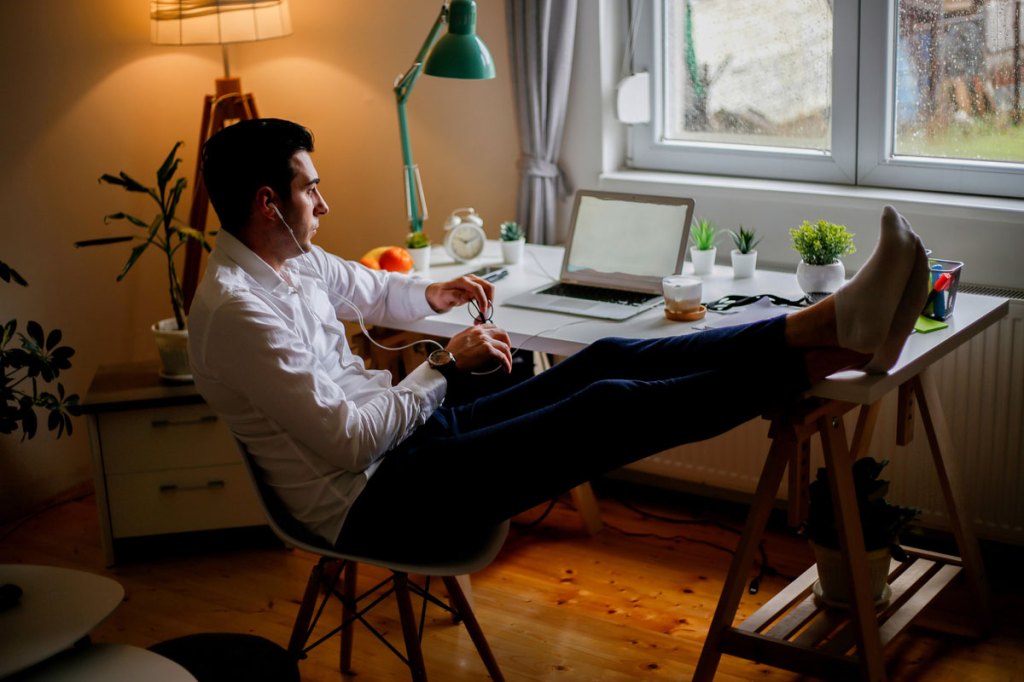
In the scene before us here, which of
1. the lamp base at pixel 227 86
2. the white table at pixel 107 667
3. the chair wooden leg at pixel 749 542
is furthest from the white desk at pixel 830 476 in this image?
the lamp base at pixel 227 86

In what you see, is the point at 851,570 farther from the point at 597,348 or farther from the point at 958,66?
the point at 958,66

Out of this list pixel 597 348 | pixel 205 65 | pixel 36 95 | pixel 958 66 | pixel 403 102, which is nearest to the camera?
pixel 597 348

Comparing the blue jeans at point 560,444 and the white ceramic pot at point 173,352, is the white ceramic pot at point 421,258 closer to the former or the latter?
the white ceramic pot at point 173,352

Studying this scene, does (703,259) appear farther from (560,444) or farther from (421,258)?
(560,444)

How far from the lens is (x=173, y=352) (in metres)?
2.99

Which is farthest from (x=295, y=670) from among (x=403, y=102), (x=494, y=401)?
(x=403, y=102)

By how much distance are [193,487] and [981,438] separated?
1.93 metres

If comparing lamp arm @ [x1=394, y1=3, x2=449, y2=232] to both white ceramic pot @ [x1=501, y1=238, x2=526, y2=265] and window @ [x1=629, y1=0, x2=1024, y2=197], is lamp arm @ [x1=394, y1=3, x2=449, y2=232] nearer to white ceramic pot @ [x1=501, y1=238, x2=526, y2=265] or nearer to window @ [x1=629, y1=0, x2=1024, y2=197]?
white ceramic pot @ [x1=501, y1=238, x2=526, y2=265]

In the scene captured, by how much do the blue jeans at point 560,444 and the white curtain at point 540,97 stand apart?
1283 mm

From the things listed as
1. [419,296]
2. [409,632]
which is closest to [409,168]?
[419,296]

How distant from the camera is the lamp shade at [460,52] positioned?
8.88 ft

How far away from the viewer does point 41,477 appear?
3.31 metres

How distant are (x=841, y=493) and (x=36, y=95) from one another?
95.8 inches

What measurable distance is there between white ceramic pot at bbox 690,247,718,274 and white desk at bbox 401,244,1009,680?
0.04 m
